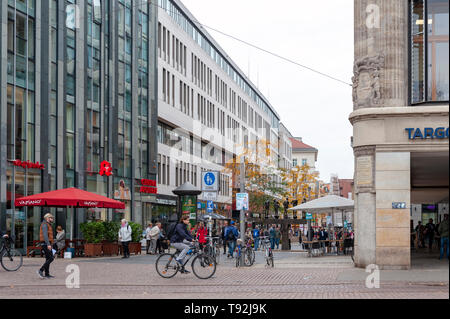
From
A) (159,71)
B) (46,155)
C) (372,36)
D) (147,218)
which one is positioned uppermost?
(159,71)

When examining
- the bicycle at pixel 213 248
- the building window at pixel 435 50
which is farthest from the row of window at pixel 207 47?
the building window at pixel 435 50

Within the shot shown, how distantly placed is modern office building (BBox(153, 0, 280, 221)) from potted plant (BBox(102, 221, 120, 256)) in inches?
564

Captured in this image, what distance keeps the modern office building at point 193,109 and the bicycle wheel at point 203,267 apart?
92.3 feet

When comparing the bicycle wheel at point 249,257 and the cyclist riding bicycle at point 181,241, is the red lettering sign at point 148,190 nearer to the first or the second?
the bicycle wheel at point 249,257

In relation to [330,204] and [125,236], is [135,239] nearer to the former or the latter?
[125,236]

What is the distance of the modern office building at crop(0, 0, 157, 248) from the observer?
34125 mm

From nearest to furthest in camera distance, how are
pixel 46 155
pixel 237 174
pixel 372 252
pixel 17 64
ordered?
pixel 372 252
pixel 17 64
pixel 46 155
pixel 237 174

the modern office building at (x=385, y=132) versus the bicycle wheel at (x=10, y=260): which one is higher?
the modern office building at (x=385, y=132)

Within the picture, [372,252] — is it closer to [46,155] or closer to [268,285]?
[268,285]

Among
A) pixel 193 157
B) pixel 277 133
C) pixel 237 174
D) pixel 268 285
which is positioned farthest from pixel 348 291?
pixel 277 133

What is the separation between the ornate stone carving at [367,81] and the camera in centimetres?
2183

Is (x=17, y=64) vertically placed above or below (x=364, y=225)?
above

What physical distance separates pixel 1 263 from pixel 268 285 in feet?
32.9

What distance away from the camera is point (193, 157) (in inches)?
2805
